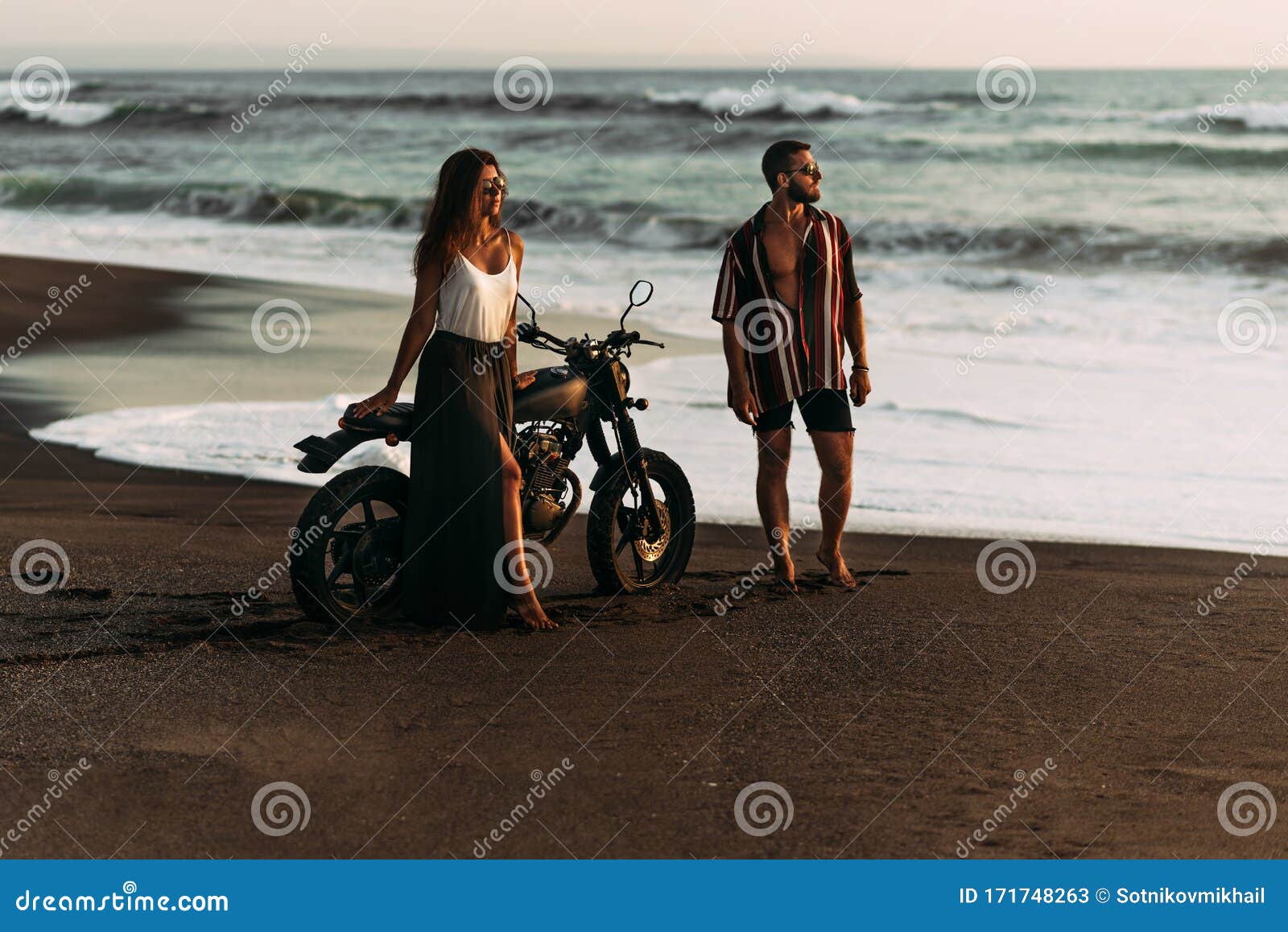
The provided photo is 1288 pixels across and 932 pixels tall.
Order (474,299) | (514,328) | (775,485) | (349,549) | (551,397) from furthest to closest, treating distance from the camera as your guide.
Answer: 1. (775,485)
2. (551,397)
3. (514,328)
4. (349,549)
5. (474,299)

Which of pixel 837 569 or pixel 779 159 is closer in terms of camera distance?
pixel 779 159

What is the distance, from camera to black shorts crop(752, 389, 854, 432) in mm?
5750

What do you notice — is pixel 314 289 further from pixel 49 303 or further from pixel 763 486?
pixel 763 486

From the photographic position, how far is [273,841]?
3396mm

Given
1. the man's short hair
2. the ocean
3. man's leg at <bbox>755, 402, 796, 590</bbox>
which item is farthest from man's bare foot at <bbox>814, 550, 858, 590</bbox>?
the man's short hair

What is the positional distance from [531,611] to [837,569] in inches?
57.6

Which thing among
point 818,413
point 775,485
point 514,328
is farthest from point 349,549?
point 818,413

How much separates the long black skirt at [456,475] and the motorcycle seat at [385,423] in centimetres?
3

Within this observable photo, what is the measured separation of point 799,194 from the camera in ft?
18.3

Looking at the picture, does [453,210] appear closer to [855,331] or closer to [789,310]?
[789,310]

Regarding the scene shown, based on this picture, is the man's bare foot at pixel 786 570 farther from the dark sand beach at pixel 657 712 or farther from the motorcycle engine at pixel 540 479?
the motorcycle engine at pixel 540 479

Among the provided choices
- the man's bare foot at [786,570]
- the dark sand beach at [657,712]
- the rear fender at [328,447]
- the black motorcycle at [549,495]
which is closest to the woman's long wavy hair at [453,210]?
the black motorcycle at [549,495]

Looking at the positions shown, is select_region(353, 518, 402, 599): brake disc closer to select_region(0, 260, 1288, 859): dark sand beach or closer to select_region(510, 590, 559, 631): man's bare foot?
select_region(0, 260, 1288, 859): dark sand beach

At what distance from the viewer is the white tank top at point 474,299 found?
4848 mm
